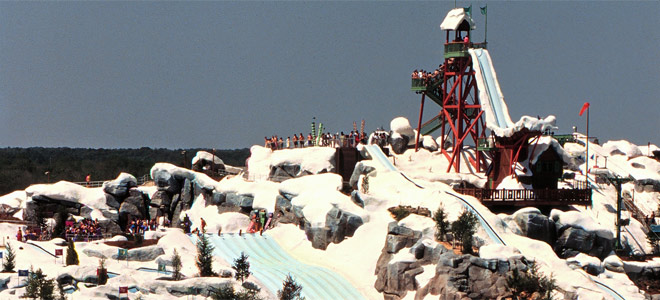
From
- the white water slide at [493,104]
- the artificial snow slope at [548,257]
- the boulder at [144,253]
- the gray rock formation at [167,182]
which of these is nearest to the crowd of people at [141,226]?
the gray rock formation at [167,182]

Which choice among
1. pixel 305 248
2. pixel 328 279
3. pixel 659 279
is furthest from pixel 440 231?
pixel 659 279

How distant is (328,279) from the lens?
158 ft

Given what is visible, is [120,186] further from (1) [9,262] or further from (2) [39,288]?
(2) [39,288]

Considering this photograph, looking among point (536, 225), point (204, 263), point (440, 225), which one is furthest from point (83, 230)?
point (536, 225)

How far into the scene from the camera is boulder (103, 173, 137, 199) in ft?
210

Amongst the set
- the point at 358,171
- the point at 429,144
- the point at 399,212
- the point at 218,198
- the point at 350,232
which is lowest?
the point at 350,232

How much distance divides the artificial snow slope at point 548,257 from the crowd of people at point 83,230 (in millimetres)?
18423

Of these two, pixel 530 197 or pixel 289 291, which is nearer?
pixel 289 291

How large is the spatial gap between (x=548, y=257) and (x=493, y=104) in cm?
1598

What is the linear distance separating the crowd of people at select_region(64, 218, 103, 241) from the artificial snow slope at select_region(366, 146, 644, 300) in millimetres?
18423

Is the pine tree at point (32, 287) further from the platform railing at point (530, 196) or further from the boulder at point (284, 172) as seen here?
the boulder at point (284, 172)

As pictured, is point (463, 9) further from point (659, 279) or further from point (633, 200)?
point (659, 279)

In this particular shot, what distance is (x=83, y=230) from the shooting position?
54.5 m

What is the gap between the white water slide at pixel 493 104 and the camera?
5528cm
